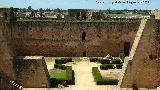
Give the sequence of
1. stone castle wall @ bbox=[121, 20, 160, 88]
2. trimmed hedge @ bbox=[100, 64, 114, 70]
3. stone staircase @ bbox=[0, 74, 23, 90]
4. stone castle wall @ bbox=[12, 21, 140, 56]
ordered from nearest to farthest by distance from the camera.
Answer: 1. stone castle wall @ bbox=[121, 20, 160, 88]
2. stone staircase @ bbox=[0, 74, 23, 90]
3. trimmed hedge @ bbox=[100, 64, 114, 70]
4. stone castle wall @ bbox=[12, 21, 140, 56]

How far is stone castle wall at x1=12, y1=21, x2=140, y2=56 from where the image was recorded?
3931 centimetres

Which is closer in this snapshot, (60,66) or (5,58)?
(5,58)

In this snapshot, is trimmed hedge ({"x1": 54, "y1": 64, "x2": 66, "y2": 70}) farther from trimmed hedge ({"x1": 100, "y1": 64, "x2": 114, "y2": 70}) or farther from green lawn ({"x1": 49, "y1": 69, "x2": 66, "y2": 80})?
trimmed hedge ({"x1": 100, "y1": 64, "x2": 114, "y2": 70})

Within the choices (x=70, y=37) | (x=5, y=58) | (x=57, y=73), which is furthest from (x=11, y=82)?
(x=70, y=37)

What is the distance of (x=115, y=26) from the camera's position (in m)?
39.7

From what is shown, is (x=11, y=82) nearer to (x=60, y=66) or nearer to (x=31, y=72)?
(x=31, y=72)

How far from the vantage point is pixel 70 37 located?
39.7m

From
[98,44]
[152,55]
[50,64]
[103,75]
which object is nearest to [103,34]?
[98,44]

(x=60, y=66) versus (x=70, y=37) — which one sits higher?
(x=70, y=37)

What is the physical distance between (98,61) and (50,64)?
4.84 metres

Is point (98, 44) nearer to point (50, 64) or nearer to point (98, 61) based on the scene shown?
point (98, 61)

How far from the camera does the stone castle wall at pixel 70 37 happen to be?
39312mm

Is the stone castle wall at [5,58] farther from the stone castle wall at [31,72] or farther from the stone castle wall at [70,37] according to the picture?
the stone castle wall at [70,37]

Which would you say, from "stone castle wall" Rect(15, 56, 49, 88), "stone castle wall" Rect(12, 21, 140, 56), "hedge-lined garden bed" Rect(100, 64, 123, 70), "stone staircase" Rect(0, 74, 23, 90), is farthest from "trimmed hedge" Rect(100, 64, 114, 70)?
"stone staircase" Rect(0, 74, 23, 90)
